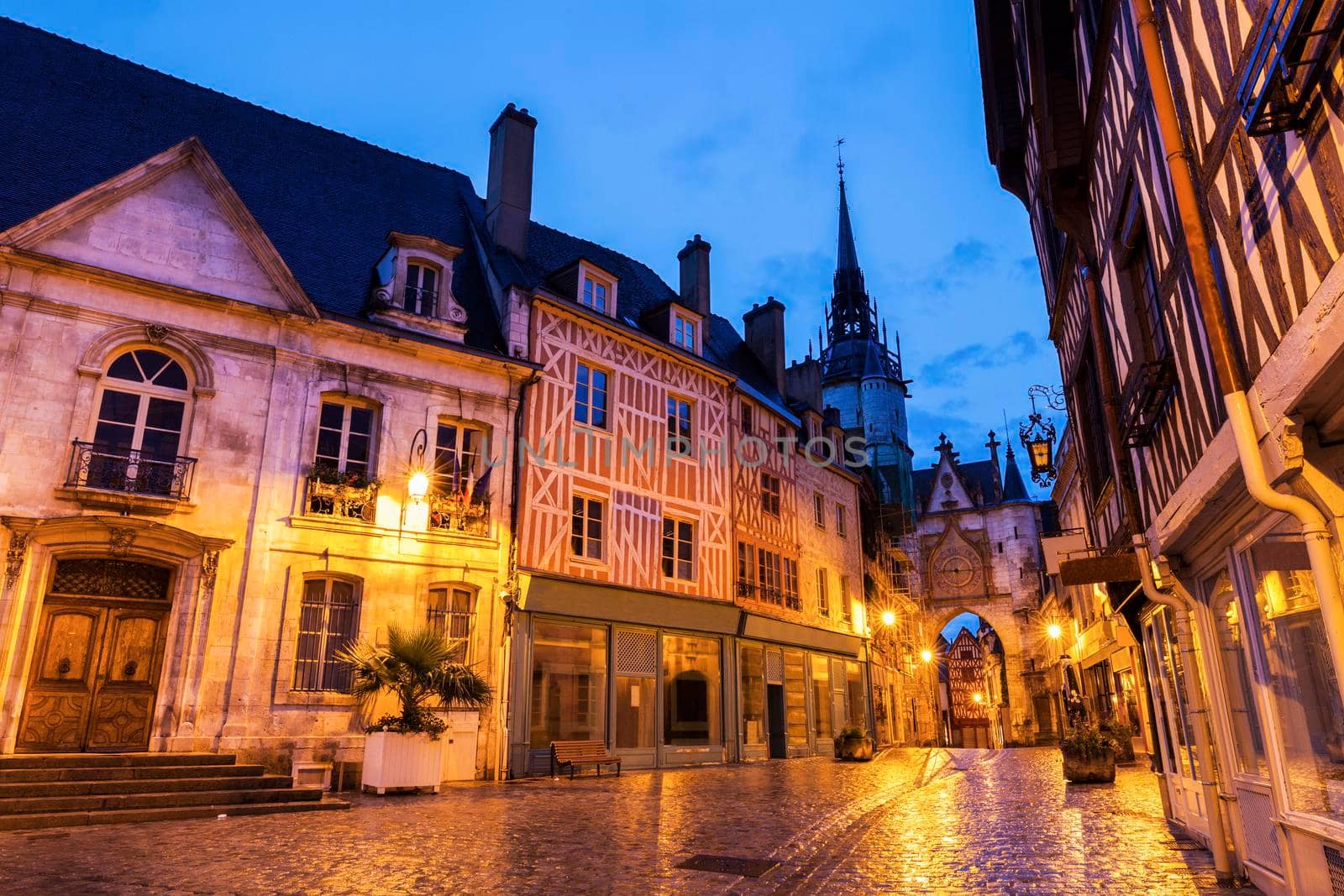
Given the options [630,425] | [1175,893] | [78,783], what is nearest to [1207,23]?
[1175,893]

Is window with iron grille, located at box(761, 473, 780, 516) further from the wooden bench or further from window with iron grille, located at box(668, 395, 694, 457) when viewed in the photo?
the wooden bench

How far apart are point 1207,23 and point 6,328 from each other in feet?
38.7

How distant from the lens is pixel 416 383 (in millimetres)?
12773

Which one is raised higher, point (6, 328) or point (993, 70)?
point (993, 70)

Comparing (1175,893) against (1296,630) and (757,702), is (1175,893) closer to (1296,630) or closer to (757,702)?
(1296,630)

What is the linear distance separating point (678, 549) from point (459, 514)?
16.8 ft

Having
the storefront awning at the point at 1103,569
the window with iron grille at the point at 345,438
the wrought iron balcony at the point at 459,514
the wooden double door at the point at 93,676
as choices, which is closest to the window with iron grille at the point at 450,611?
the wrought iron balcony at the point at 459,514

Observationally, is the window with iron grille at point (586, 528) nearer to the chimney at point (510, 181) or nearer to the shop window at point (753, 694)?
the shop window at point (753, 694)

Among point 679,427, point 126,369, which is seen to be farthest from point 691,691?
point 126,369

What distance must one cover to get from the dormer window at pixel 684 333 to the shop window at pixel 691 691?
5.94m

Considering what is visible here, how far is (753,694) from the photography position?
57.3ft

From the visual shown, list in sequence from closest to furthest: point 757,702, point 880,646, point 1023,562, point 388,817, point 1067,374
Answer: point 388,817, point 1067,374, point 757,702, point 880,646, point 1023,562

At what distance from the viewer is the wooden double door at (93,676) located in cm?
958

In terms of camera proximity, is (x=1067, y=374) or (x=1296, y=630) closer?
(x=1296, y=630)
